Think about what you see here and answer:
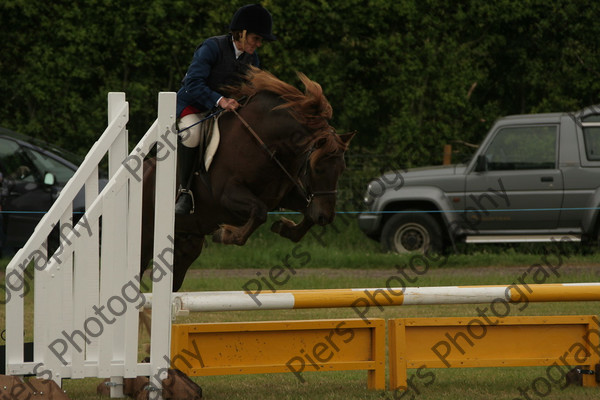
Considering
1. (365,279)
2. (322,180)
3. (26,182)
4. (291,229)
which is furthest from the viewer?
(26,182)

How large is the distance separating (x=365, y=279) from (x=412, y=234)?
1.74m

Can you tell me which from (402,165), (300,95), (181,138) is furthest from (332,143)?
(402,165)

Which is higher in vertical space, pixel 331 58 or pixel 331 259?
pixel 331 58

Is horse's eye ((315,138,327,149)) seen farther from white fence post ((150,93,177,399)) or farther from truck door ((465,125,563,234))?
truck door ((465,125,563,234))

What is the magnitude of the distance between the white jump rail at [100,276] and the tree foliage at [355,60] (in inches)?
360

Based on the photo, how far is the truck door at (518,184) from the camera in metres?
12.0

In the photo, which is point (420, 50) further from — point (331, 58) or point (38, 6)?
point (38, 6)

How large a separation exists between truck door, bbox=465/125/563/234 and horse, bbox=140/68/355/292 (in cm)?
627

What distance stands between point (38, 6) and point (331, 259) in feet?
18.5

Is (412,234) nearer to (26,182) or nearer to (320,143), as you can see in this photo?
(26,182)

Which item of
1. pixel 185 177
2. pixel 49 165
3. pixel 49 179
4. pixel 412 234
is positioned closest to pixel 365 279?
pixel 412 234

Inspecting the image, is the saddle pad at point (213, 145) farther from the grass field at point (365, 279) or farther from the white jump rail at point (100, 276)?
the grass field at point (365, 279)

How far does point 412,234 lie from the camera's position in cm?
1243

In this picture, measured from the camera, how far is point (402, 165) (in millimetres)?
14406
